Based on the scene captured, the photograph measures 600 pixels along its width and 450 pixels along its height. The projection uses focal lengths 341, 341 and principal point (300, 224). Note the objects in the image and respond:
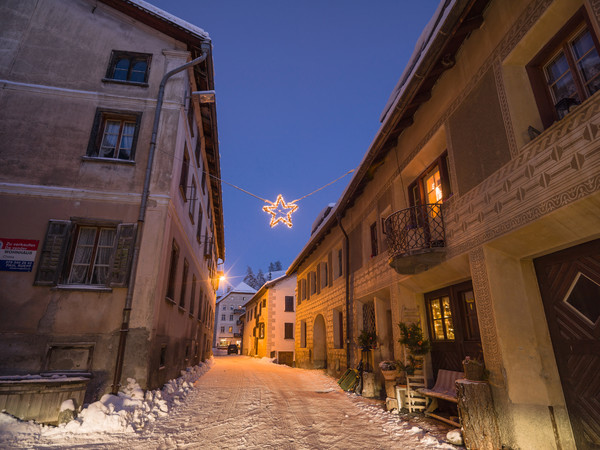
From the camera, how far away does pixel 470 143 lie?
21.4 feet

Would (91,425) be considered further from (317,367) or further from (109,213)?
(317,367)

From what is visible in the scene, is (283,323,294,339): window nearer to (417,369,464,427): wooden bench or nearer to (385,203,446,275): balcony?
(417,369,464,427): wooden bench

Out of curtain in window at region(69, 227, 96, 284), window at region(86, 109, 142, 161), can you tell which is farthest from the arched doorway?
window at region(86, 109, 142, 161)

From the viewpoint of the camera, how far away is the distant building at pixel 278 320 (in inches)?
1199

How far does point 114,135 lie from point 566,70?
10.3 m

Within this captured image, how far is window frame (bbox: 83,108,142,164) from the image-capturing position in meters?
9.11

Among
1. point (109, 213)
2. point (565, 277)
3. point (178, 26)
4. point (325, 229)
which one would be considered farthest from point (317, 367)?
point (178, 26)

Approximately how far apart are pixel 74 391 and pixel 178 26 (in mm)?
10077

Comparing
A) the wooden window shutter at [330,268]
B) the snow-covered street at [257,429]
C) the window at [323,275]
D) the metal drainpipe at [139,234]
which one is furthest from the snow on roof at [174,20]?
the window at [323,275]

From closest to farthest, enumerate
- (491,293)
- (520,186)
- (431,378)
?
(520,186)
(491,293)
(431,378)

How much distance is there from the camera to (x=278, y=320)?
103 feet

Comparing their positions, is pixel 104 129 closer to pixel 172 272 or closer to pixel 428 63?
pixel 172 272

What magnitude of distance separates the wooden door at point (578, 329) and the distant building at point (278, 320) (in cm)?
2503

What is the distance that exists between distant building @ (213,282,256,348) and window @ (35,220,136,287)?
5648 centimetres
